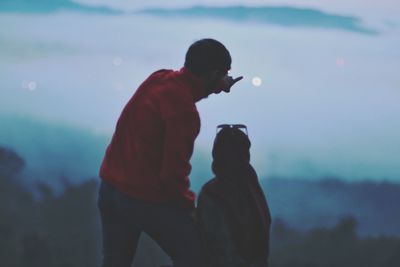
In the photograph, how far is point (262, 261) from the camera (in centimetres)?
350

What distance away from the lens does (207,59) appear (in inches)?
133

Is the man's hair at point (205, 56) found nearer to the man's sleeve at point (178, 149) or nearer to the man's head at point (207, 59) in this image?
the man's head at point (207, 59)

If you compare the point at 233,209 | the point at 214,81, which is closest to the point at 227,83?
the point at 214,81

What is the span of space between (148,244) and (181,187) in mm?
44508

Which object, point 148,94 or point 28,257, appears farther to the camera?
point 28,257

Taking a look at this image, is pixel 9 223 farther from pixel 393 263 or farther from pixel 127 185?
pixel 127 185

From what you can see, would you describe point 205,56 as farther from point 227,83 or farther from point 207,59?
point 227,83

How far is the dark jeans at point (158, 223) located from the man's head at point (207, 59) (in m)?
0.57

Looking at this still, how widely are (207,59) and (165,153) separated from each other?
460 millimetres

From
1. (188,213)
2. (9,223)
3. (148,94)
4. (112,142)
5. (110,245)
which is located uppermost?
(148,94)

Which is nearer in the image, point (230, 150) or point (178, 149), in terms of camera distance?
point (178, 149)

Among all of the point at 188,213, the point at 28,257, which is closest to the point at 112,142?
the point at 188,213

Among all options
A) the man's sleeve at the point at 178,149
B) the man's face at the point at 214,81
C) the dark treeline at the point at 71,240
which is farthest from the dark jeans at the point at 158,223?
the dark treeline at the point at 71,240

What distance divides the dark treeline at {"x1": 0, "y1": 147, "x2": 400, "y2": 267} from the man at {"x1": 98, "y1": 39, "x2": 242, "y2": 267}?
4623cm
